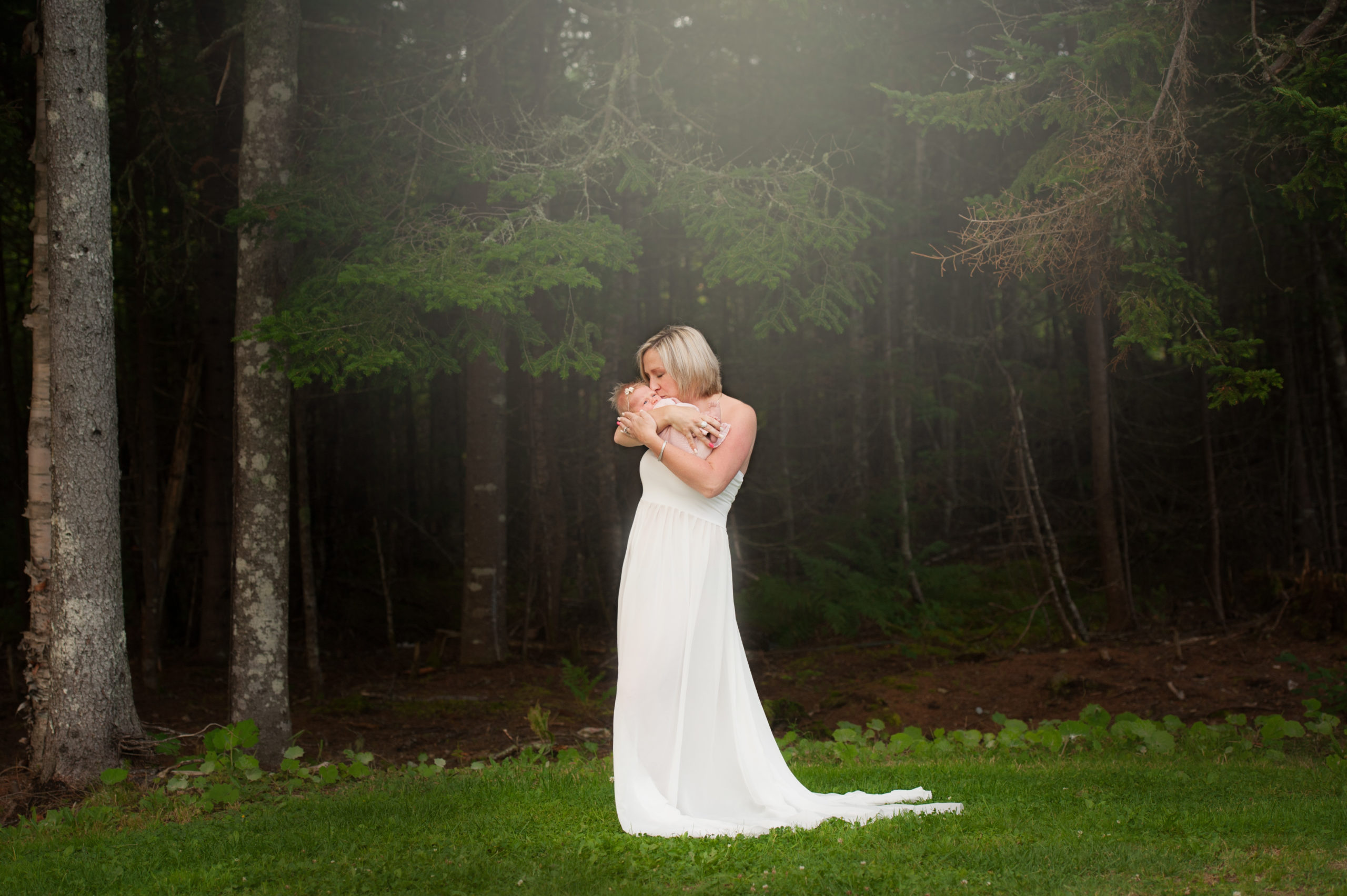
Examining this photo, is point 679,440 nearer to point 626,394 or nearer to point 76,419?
point 626,394

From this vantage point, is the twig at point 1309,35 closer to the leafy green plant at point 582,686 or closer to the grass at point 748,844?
the grass at point 748,844

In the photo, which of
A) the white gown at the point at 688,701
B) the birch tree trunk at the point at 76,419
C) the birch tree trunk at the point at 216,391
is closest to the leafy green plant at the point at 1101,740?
the white gown at the point at 688,701

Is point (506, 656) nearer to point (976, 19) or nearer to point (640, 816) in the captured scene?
point (640, 816)

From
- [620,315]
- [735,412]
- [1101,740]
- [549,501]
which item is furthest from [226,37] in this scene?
[1101,740]

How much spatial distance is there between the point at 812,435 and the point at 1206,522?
620 cm

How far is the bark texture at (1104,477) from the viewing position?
34.4 feet

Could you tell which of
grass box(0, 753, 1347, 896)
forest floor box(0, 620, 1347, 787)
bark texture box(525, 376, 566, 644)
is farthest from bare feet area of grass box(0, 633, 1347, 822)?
grass box(0, 753, 1347, 896)

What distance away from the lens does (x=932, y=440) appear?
56.0 ft

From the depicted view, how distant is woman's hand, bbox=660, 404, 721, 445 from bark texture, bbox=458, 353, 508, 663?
6820 millimetres

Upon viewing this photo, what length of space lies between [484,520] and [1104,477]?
689 cm

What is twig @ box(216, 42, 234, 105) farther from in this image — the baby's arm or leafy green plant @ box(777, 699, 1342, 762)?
leafy green plant @ box(777, 699, 1342, 762)

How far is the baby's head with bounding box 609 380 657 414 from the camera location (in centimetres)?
421

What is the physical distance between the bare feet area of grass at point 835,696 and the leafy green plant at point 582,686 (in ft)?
0.06

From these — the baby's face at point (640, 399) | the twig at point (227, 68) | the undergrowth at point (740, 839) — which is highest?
the twig at point (227, 68)
